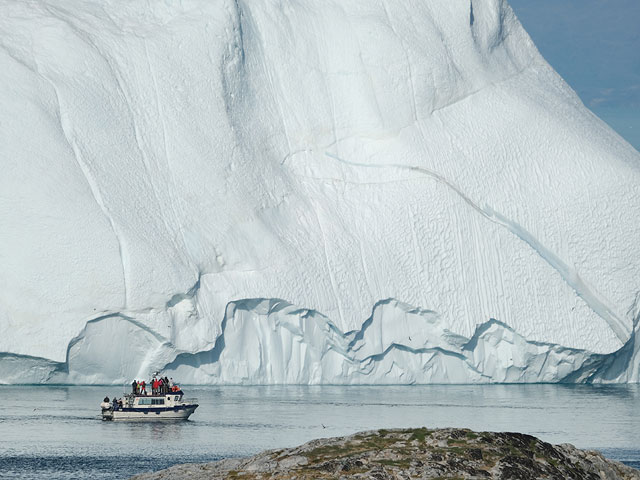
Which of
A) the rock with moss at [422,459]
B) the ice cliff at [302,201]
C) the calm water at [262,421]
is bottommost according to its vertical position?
the rock with moss at [422,459]

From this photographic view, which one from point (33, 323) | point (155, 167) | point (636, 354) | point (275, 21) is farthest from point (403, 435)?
point (275, 21)

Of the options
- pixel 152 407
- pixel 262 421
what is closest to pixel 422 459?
pixel 262 421

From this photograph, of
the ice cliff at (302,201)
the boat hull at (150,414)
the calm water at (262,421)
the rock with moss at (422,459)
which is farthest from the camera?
the ice cliff at (302,201)

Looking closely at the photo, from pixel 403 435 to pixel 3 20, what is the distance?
2507cm

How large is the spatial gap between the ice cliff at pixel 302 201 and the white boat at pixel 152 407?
316 centimetres

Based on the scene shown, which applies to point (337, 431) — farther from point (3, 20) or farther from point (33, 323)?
Result: point (3, 20)

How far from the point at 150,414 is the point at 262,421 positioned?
3.63 metres

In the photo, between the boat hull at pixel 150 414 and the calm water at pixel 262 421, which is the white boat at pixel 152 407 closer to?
the boat hull at pixel 150 414

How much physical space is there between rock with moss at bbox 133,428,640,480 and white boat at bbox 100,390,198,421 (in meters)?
12.6

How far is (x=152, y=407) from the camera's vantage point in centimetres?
2802

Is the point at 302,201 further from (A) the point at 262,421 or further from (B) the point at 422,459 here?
(B) the point at 422,459

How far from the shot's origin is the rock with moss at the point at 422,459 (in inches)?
536

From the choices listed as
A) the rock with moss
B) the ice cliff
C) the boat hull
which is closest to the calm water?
the boat hull

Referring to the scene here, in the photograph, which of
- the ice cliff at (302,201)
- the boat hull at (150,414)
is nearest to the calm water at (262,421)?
the boat hull at (150,414)
